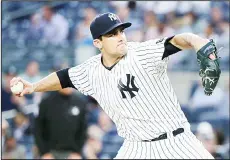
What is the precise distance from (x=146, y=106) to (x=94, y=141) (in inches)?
157

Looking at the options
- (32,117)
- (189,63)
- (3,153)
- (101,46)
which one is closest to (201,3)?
(189,63)

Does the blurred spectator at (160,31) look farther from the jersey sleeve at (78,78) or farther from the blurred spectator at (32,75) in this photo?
the jersey sleeve at (78,78)

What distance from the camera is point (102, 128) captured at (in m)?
9.12

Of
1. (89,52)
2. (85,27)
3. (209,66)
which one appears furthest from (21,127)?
(209,66)

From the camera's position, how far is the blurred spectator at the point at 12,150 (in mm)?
8719

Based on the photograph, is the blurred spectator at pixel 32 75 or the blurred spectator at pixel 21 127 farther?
the blurred spectator at pixel 32 75

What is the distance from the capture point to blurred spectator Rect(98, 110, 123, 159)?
901 centimetres

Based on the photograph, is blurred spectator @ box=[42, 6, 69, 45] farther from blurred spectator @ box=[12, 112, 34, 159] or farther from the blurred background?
blurred spectator @ box=[12, 112, 34, 159]

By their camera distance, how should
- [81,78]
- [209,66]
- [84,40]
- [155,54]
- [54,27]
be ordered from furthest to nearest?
[54,27]
[84,40]
[81,78]
[155,54]
[209,66]

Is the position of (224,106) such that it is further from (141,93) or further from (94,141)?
(141,93)

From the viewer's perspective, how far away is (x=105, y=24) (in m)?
5.08

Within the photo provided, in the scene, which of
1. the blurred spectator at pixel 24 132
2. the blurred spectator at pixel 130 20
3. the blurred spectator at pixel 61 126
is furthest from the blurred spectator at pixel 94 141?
the blurred spectator at pixel 130 20

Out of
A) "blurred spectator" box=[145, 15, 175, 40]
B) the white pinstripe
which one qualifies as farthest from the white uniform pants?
"blurred spectator" box=[145, 15, 175, 40]

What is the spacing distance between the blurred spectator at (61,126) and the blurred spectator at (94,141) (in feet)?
2.20
